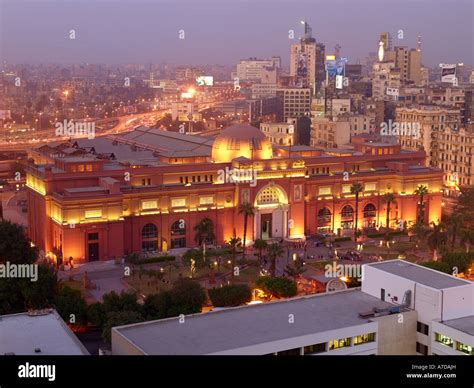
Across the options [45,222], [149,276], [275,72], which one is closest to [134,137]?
[45,222]

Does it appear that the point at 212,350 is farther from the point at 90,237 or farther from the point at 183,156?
the point at 183,156

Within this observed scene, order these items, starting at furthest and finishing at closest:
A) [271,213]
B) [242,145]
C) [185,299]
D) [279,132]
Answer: [279,132] < [242,145] < [271,213] < [185,299]

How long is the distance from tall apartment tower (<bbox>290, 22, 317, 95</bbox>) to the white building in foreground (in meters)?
112

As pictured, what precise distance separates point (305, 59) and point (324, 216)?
329 feet

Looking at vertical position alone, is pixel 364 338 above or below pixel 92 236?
above

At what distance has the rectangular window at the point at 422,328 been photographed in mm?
24836

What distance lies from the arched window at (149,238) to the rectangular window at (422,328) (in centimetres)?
2333

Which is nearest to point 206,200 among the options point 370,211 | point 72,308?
point 370,211

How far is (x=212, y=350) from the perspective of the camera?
A: 21.4m

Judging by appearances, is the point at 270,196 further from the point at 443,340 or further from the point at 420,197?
the point at 443,340

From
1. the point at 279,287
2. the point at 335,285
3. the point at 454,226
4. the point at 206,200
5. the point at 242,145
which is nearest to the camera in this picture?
the point at 279,287

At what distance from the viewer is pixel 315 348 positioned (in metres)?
22.9

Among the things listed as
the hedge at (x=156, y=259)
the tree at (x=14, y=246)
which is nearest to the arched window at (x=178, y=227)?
the hedge at (x=156, y=259)

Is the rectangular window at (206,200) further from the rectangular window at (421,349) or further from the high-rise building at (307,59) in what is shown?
the high-rise building at (307,59)
